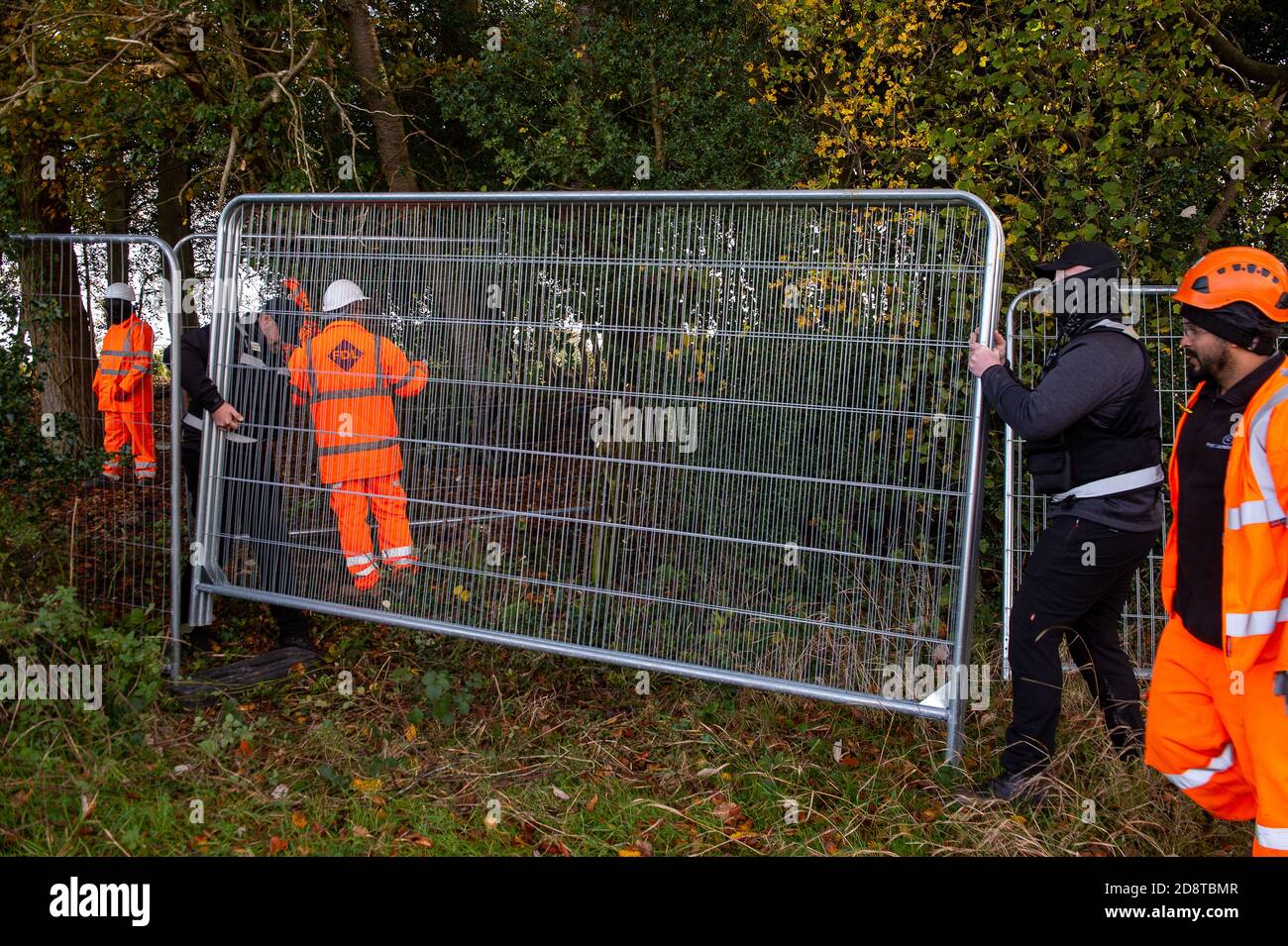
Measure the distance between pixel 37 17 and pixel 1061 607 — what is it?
7.93 m

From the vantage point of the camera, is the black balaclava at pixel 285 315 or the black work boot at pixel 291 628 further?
the black work boot at pixel 291 628

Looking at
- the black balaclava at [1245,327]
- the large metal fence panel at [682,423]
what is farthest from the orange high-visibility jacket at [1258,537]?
the large metal fence panel at [682,423]

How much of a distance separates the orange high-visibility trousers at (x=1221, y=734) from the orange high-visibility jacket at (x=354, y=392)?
3237 mm

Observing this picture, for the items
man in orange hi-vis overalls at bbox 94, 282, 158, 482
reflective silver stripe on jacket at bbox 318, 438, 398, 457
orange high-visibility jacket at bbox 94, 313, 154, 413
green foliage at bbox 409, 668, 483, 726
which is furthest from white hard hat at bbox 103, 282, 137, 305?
green foliage at bbox 409, 668, 483, 726

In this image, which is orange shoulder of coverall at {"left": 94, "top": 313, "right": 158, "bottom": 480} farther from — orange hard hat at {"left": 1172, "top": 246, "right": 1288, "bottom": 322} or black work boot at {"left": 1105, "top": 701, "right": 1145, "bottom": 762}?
orange hard hat at {"left": 1172, "top": 246, "right": 1288, "bottom": 322}

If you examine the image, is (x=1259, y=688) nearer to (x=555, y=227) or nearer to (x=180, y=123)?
(x=555, y=227)

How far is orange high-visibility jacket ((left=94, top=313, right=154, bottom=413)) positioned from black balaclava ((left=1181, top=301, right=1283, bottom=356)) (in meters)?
5.05

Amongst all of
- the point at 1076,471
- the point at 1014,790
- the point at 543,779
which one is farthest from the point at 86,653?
the point at 1076,471

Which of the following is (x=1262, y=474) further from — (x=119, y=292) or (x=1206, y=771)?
(x=119, y=292)

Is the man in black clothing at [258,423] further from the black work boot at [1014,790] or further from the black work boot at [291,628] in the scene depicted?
the black work boot at [1014,790]

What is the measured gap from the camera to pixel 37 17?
7090mm

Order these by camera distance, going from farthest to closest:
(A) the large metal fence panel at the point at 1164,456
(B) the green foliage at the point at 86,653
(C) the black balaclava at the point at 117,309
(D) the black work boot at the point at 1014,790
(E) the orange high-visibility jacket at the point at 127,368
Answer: (C) the black balaclava at the point at 117,309, (E) the orange high-visibility jacket at the point at 127,368, (A) the large metal fence panel at the point at 1164,456, (B) the green foliage at the point at 86,653, (D) the black work boot at the point at 1014,790

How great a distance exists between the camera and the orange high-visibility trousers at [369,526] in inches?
183
